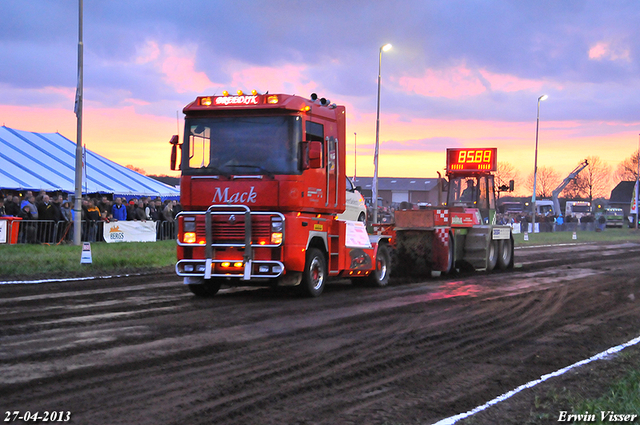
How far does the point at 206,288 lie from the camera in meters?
13.1

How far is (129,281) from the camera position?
49.6ft

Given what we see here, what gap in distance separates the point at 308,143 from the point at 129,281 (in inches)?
222

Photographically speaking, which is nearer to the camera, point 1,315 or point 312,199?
point 1,315

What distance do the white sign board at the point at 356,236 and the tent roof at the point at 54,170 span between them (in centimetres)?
1708

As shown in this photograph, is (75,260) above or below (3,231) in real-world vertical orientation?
below

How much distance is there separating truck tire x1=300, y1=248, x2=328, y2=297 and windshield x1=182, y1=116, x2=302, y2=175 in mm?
1672

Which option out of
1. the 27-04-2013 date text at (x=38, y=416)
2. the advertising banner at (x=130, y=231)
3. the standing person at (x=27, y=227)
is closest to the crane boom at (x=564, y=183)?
the advertising banner at (x=130, y=231)

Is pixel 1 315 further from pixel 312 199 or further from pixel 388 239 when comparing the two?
pixel 388 239

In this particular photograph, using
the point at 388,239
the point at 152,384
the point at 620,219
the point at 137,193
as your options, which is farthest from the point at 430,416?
the point at 620,219

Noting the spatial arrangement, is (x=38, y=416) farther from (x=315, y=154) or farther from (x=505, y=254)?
(x=505, y=254)

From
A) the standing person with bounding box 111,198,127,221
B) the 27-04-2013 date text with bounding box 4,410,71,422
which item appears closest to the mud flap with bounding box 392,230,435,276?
the standing person with bounding box 111,198,127,221

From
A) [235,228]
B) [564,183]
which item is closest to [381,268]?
[235,228]

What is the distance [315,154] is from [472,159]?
865cm

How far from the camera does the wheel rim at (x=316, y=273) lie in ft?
41.9
